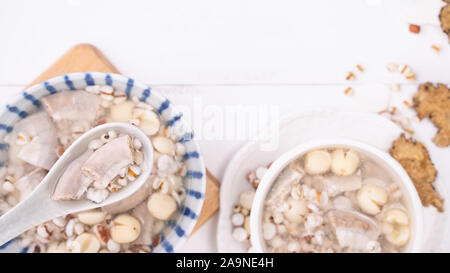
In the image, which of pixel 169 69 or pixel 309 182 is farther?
pixel 169 69

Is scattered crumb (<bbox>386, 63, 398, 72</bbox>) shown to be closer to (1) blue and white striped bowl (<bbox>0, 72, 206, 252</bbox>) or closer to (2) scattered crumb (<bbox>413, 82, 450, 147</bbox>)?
(2) scattered crumb (<bbox>413, 82, 450, 147</bbox>)

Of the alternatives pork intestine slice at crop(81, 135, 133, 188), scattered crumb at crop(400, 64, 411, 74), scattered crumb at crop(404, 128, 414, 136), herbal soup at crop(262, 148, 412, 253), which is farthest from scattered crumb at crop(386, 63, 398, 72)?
pork intestine slice at crop(81, 135, 133, 188)

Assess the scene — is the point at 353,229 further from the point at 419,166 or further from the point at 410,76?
the point at 410,76

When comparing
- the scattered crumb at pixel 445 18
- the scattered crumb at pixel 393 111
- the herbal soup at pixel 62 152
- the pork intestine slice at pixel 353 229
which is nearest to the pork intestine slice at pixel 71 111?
the herbal soup at pixel 62 152

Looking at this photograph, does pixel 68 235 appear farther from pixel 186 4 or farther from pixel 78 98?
pixel 186 4

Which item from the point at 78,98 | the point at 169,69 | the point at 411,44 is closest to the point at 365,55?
the point at 411,44

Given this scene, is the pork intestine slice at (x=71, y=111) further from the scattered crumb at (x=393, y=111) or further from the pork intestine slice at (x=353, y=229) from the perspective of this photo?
the scattered crumb at (x=393, y=111)

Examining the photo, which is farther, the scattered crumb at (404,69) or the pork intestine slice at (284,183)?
the scattered crumb at (404,69)
